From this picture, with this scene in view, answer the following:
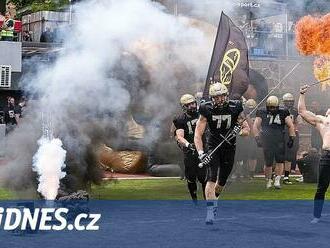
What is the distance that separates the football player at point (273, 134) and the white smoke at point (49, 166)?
5.94 m

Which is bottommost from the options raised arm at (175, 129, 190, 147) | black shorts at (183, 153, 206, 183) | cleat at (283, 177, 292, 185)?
cleat at (283, 177, 292, 185)

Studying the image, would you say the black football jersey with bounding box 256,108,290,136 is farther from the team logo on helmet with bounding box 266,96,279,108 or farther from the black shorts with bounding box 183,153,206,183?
the black shorts with bounding box 183,153,206,183

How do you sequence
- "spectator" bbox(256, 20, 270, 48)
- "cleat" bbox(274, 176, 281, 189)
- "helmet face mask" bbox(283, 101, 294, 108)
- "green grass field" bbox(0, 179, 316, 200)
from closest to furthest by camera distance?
"green grass field" bbox(0, 179, 316, 200) < "cleat" bbox(274, 176, 281, 189) < "helmet face mask" bbox(283, 101, 294, 108) < "spectator" bbox(256, 20, 270, 48)

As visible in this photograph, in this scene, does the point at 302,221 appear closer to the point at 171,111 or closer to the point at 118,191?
the point at 118,191

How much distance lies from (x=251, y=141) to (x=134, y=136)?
269 centimetres

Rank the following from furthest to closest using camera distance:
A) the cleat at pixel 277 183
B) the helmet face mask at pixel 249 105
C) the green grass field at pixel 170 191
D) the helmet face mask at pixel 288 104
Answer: the helmet face mask at pixel 288 104 < the helmet face mask at pixel 249 105 < the cleat at pixel 277 183 < the green grass field at pixel 170 191

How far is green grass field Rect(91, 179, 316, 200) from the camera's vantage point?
539 inches

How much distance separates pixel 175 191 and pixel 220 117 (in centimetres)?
433

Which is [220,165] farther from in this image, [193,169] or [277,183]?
[277,183]

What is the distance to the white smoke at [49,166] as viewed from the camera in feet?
35.2

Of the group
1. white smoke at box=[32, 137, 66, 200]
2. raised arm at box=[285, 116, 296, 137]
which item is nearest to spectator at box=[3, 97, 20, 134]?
raised arm at box=[285, 116, 296, 137]

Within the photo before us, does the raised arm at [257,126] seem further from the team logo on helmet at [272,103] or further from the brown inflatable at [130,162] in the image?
the brown inflatable at [130,162]

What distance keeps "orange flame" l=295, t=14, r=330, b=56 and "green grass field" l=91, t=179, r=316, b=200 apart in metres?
2.83
